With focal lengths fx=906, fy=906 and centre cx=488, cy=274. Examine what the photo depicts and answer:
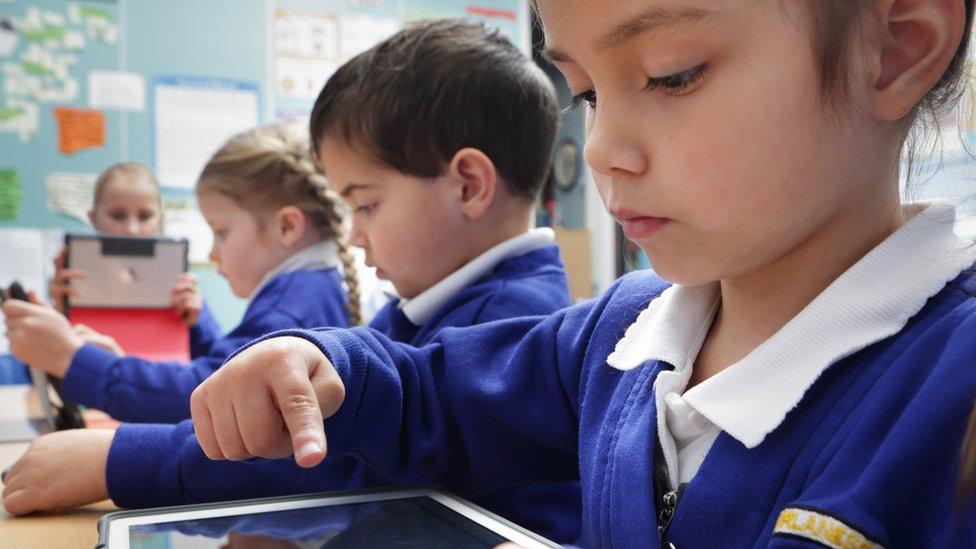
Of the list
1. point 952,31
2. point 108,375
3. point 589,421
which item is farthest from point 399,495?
point 108,375

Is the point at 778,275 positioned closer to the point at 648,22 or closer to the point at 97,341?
the point at 648,22

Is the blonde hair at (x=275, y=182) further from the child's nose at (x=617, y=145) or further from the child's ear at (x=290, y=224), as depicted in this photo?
the child's nose at (x=617, y=145)

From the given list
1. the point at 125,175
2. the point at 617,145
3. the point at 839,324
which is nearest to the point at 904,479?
the point at 839,324

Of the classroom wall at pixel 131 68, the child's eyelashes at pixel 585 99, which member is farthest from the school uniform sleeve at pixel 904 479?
the classroom wall at pixel 131 68

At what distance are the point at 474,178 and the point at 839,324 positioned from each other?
628 millimetres

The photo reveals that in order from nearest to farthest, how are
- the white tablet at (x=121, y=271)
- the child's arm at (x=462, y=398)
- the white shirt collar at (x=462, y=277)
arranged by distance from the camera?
the child's arm at (x=462, y=398) → the white shirt collar at (x=462, y=277) → the white tablet at (x=121, y=271)

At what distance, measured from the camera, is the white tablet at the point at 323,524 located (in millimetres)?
453

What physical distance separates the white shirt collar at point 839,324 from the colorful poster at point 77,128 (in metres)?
2.68

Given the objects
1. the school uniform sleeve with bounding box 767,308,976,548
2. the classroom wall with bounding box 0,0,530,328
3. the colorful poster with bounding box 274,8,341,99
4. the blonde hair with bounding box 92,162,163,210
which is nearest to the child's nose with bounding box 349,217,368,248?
the school uniform sleeve with bounding box 767,308,976,548

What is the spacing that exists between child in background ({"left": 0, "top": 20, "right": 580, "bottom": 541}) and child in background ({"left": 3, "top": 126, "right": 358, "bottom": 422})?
0.93ft

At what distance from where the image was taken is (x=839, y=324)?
47 centimetres

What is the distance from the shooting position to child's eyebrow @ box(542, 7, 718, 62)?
1.47 feet

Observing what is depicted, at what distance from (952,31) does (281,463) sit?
20.8 inches

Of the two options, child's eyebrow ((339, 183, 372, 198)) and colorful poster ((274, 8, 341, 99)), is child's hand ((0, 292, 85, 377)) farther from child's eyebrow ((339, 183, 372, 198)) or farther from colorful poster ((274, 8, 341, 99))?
colorful poster ((274, 8, 341, 99))
